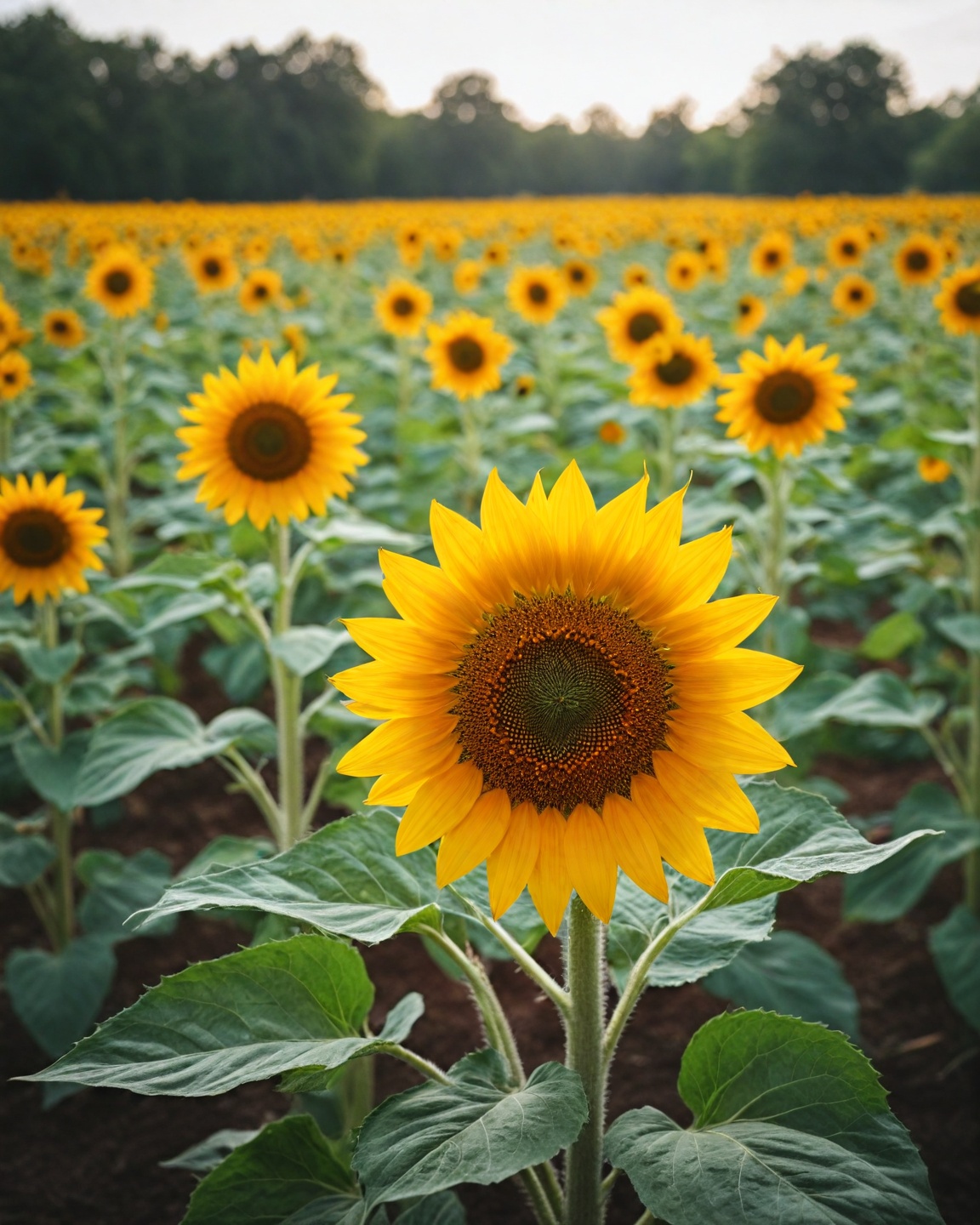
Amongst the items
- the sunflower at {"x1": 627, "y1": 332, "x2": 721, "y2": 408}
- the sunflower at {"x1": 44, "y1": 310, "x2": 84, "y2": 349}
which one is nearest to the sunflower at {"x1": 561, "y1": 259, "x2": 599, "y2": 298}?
the sunflower at {"x1": 44, "y1": 310, "x2": 84, "y2": 349}

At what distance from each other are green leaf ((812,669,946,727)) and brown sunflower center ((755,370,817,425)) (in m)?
0.92

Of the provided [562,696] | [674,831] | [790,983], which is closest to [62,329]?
[790,983]

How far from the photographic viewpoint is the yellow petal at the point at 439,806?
4.16 feet

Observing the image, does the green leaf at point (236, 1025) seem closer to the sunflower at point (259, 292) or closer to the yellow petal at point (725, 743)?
the yellow petal at point (725, 743)

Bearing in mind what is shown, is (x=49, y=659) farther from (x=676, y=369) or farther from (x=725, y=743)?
(x=676, y=369)

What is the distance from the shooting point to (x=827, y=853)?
1280mm

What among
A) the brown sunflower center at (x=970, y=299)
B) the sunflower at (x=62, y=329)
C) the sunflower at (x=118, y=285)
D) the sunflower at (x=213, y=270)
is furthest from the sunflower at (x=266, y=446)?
the sunflower at (x=213, y=270)

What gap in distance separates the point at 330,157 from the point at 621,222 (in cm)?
3504

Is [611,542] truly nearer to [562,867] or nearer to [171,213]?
[562,867]

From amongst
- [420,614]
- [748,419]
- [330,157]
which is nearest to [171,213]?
[748,419]

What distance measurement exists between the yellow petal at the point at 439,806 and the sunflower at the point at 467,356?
425 centimetres

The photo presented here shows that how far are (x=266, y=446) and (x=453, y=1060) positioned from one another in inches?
71.9

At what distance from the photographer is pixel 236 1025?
1332 millimetres

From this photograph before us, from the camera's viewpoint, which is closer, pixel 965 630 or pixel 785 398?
pixel 965 630
